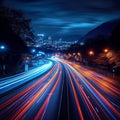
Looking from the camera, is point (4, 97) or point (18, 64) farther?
point (18, 64)

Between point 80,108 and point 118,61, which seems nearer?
A: point 80,108

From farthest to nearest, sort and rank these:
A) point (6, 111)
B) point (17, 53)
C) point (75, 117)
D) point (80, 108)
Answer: point (17, 53) → point (80, 108) → point (6, 111) → point (75, 117)

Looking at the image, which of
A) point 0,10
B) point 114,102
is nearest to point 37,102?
point 114,102

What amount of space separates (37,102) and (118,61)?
4137 centimetres

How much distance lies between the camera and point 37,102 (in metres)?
25.8

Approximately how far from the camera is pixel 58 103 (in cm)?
2531

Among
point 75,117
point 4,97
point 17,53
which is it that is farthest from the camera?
point 17,53

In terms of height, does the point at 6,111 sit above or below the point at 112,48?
below

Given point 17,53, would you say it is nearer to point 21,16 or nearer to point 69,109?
point 21,16

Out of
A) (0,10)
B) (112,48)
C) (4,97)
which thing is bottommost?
(4,97)

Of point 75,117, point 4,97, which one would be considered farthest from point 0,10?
point 75,117

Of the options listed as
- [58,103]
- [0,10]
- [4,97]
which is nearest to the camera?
[58,103]

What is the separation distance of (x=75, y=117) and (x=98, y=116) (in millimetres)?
1580

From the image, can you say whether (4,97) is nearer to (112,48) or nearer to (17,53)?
(17,53)
